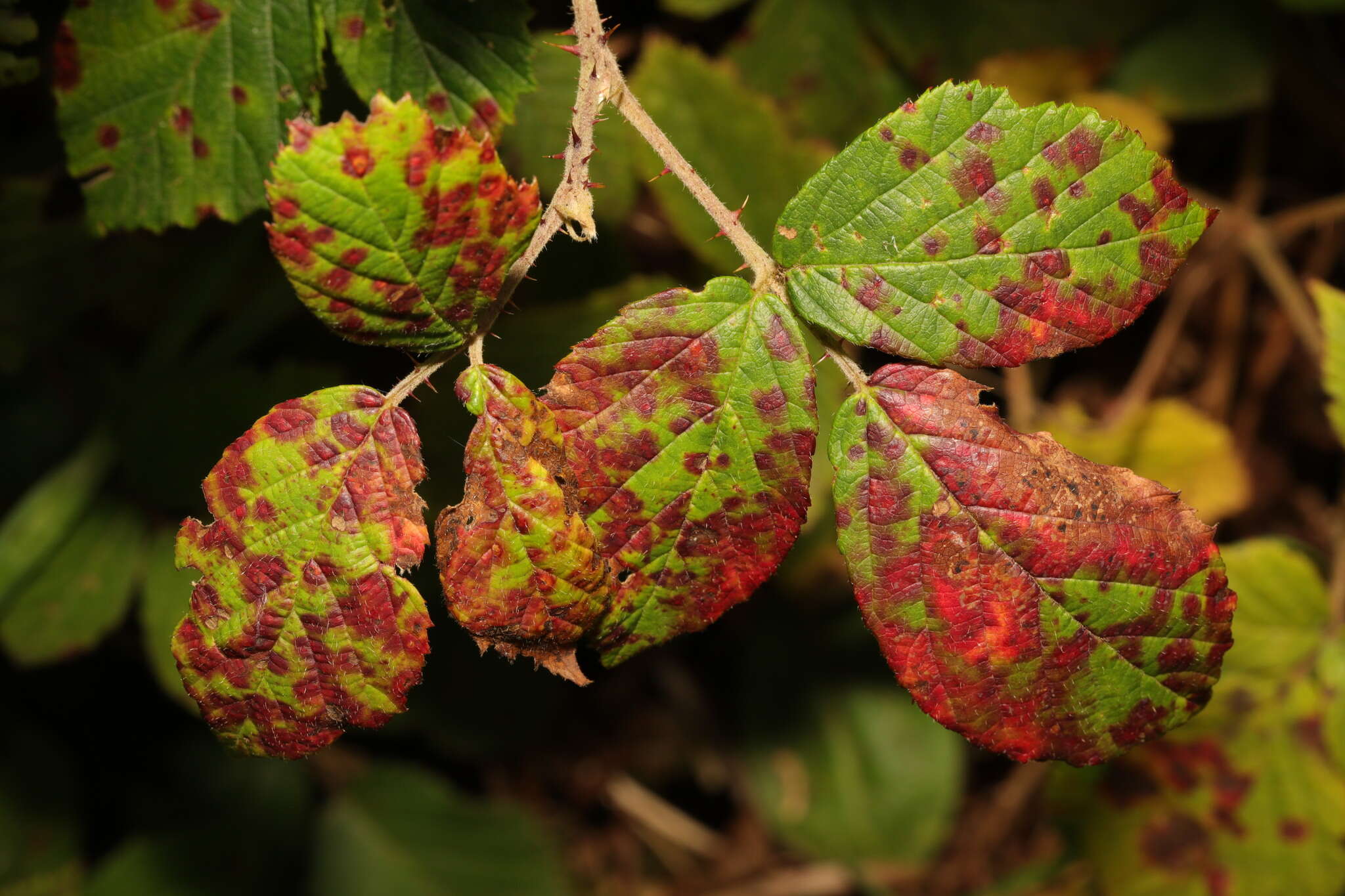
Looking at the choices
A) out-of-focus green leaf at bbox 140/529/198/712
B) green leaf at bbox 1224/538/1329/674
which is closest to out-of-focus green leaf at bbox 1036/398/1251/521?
green leaf at bbox 1224/538/1329/674

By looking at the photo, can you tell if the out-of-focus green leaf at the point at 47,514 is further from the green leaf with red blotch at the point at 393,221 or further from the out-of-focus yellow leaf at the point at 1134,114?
the out-of-focus yellow leaf at the point at 1134,114

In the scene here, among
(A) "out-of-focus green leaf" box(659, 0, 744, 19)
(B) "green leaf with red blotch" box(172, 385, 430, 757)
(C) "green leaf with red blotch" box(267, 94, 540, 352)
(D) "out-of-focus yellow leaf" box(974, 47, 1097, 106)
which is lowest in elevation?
(D) "out-of-focus yellow leaf" box(974, 47, 1097, 106)

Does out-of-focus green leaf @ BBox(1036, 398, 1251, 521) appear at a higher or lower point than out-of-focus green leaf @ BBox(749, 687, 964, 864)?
higher

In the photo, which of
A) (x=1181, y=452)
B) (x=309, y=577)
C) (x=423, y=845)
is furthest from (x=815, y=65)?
(x=423, y=845)

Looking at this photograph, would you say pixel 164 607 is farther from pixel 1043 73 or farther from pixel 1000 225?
pixel 1043 73

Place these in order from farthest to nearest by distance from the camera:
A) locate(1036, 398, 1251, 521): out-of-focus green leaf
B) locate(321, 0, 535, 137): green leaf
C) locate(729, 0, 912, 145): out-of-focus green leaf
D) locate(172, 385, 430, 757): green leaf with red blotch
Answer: locate(1036, 398, 1251, 521): out-of-focus green leaf, locate(729, 0, 912, 145): out-of-focus green leaf, locate(321, 0, 535, 137): green leaf, locate(172, 385, 430, 757): green leaf with red blotch

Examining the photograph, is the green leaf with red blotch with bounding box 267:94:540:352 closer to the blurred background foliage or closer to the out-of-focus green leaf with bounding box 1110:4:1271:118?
the blurred background foliage

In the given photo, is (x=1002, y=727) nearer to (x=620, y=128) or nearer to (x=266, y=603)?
(x=266, y=603)
